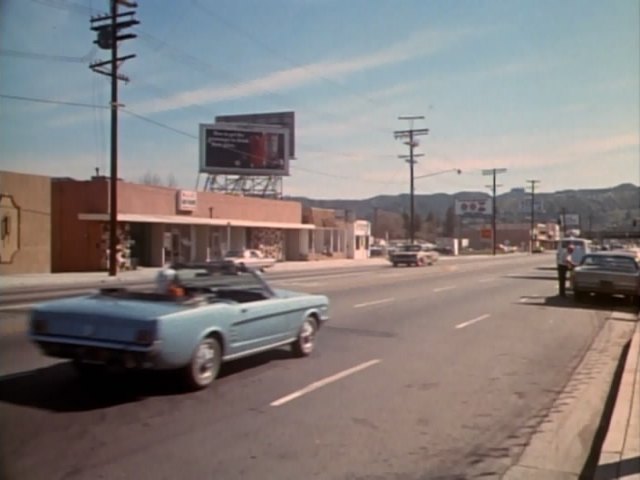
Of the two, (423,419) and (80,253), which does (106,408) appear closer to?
(423,419)

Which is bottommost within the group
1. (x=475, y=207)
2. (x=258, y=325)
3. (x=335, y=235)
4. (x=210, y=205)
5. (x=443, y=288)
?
(x=443, y=288)

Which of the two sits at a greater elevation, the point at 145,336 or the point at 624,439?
the point at 145,336

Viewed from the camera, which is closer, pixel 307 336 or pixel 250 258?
pixel 307 336

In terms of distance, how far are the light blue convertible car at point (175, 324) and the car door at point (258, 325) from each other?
11 mm

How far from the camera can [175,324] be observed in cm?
766

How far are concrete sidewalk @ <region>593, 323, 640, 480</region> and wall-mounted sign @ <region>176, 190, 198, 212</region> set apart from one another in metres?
37.4

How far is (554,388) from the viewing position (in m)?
9.24

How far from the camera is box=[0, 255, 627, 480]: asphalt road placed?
5711mm

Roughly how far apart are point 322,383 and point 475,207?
130 m

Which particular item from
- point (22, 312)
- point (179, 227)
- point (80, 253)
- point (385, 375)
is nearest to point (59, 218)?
point (80, 253)

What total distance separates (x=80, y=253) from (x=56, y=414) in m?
33.0

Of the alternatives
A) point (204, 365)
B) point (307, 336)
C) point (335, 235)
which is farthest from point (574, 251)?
point (335, 235)

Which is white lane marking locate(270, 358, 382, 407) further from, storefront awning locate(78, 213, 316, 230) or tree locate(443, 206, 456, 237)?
tree locate(443, 206, 456, 237)

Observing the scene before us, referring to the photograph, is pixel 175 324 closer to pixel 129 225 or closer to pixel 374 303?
pixel 374 303
